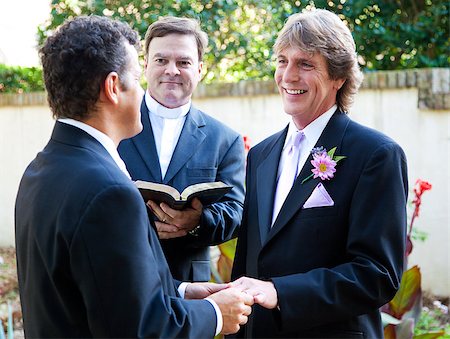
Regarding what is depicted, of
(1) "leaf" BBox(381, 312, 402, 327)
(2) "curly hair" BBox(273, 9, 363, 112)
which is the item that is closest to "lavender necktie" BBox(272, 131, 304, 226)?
(2) "curly hair" BBox(273, 9, 363, 112)

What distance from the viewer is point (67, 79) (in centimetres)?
204

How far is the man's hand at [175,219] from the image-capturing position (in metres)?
2.88

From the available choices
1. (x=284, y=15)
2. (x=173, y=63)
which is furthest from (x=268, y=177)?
(x=284, y=15)

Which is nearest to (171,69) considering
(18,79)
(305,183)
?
(305,183)

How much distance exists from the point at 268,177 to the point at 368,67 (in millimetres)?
4868

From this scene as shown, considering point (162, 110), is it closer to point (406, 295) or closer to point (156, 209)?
point (156, 209)

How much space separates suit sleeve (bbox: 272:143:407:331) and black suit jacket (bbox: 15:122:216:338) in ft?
1.72

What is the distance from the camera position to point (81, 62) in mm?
2021

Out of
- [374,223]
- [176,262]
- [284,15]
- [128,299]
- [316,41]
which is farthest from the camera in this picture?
[284,15]

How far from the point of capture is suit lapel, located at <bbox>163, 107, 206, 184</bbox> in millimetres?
3279

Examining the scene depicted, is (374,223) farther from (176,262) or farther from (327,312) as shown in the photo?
(176,262)

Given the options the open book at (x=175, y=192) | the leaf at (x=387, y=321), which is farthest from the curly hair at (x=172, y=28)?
the leaf at (x=387, y=321)

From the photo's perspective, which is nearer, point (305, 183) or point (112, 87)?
point (112, 87)

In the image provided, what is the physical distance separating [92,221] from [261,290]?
2.55 ft
